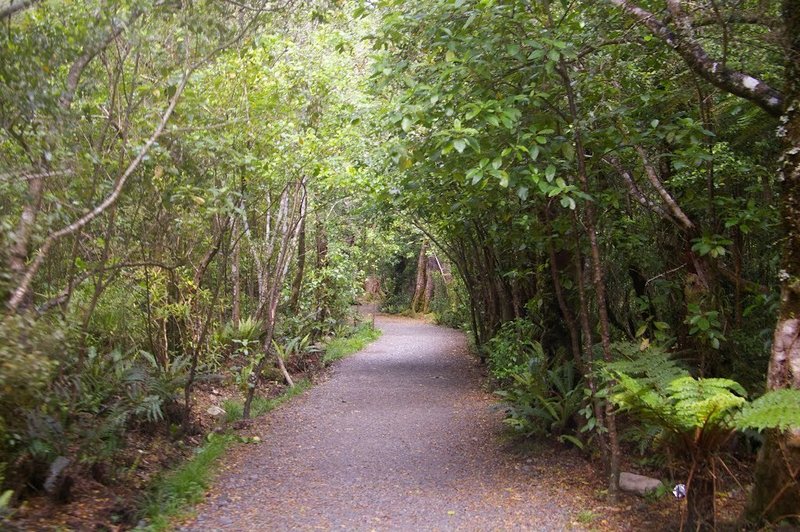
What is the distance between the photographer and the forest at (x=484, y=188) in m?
4.37

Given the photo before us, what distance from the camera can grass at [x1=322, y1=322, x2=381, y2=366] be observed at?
16239 millimetres

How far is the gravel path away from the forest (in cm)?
69

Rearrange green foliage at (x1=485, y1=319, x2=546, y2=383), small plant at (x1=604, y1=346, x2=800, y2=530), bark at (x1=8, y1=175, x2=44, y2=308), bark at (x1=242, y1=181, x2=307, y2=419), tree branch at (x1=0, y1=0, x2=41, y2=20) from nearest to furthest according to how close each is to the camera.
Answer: small plant at (x1=604, y1=346, x2=800, y2=530)
bark at (x1=8, y1=175, x2=44, y2=308)
tree branch at (x1=0, y1=0, x2=41, y2=20)
bark at (x1=242, y1=181, x2=307, y2=419)
green foliage at (x1=485, y1=319, x2=546, y2=383)

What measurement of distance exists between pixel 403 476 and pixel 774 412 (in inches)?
170

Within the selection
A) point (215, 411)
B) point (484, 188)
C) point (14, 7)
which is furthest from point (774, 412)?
point (215, 411)

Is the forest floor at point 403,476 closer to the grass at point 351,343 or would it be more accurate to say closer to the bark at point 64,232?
the bark at point 64,232

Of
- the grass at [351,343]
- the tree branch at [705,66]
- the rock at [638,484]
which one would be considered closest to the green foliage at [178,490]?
the rock at [638,484]

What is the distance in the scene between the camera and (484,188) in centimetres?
650

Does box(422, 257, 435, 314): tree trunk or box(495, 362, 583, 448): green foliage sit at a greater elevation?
box(422, 257, 435, 314): tree trunk

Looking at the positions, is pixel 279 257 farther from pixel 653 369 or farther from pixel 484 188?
pixel 653 369

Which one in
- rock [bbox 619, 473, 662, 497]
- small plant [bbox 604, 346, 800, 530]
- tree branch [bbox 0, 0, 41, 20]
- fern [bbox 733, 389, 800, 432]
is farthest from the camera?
rock [bbox 619, 473, 662, 497]

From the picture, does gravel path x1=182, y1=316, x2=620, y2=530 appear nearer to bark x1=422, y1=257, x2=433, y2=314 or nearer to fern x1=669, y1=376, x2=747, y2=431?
fern x1=669, y1=376, x2=747, y2=431

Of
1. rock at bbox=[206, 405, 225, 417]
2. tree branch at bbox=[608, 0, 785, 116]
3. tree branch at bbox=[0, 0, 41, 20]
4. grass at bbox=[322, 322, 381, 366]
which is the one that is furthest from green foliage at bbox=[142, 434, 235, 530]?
grass at bbox=[322, 322, 381, 366]

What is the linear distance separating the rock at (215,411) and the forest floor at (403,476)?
0.61 metres
